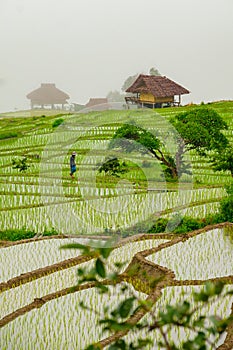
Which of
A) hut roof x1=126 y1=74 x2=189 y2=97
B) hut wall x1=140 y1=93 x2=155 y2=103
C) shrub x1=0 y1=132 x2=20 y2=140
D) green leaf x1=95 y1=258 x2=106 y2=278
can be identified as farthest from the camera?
hut wall x1=140 y1=93 x2=155 y2=103

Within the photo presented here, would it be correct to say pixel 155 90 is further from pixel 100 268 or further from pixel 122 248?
pixel 100 268

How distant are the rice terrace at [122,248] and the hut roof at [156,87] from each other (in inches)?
367

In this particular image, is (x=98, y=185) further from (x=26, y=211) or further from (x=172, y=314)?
(x=172, y=314)

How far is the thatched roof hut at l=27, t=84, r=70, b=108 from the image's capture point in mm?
38031

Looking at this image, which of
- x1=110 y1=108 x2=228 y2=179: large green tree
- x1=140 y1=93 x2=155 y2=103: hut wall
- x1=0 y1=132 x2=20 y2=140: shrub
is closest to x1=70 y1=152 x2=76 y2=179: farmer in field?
x1=110 y1=108 x2=228 y2=179: large green tree

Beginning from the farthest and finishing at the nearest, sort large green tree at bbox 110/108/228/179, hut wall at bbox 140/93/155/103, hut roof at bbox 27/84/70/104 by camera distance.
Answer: hut roof at bbox 27/84/70/104
hut wall at bbox 140/93/155/103
large green tree at bbox 110/108/228/179

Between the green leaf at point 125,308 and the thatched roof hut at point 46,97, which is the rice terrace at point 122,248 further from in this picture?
the thatched roof hut at point 46,97

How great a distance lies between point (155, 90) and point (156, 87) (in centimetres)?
21

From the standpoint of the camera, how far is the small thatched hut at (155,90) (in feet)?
72.8

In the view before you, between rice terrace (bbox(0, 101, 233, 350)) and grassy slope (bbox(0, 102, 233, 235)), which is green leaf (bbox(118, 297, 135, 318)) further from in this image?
grassy slope (bbox(0, 102, 233, 235))

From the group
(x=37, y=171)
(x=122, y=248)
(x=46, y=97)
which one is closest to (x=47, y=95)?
(x=46, y=97)

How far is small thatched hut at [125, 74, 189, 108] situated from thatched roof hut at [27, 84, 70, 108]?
15533 mm

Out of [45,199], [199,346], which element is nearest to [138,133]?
[45,199]

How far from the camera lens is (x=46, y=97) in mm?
38312
